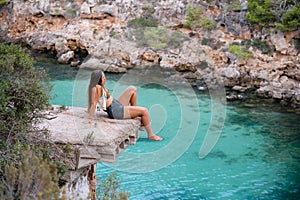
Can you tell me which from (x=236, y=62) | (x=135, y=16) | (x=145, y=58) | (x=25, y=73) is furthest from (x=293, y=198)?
(x=135, y=16)

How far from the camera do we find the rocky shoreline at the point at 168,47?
60.7 feet

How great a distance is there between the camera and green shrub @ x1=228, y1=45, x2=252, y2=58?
1970 cm

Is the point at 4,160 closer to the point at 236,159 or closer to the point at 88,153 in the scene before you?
the point at 88,153

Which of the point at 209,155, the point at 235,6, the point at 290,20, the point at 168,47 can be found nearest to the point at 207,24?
the point at 235,6

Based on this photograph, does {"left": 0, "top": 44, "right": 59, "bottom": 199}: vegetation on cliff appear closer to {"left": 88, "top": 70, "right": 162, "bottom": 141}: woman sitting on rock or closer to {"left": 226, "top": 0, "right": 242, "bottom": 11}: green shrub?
{"left": 88, "top": 70, "right": 162, "bottom": 141}: woman sitting on rock

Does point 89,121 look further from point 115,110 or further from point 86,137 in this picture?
point 86,137

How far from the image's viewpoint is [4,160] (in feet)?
12.9

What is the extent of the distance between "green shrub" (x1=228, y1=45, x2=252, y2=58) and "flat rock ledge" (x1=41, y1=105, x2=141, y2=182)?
49.4 feet

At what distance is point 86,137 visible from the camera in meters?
4.77

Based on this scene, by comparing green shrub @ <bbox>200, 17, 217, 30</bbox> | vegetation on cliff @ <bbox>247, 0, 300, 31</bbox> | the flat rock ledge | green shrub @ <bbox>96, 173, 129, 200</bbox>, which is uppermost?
vegetation on cliff @ <bbox>247, 0, 300, 31</bbox>

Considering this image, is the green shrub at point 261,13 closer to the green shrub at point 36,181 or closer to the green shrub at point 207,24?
the green shrub at point 207,24

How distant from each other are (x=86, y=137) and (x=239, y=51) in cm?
1662

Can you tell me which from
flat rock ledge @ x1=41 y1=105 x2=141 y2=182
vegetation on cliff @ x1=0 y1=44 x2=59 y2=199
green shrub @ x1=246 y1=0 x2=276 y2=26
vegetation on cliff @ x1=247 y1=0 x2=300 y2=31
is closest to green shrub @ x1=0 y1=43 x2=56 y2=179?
vegetation on cliff @ x1=0 y1=44 x2=59 y2=199

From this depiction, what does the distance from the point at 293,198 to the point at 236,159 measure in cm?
223
